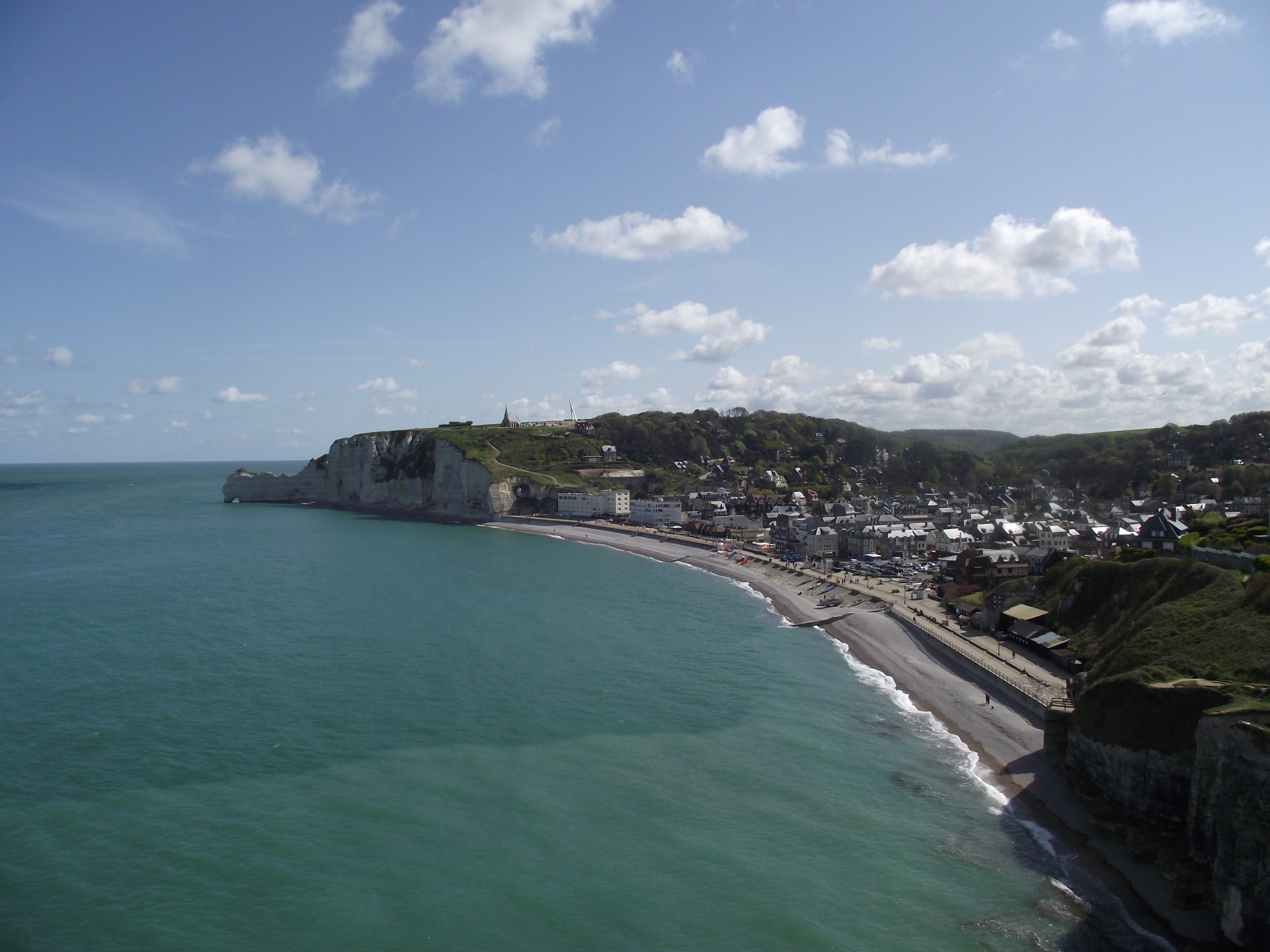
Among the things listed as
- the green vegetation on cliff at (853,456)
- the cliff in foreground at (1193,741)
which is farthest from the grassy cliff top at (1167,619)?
the green vegetation on cliff at (853,456)

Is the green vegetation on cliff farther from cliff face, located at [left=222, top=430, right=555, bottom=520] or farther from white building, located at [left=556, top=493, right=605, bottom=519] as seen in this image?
white building, located at [left=556, top=493, right=605, bottom=519]

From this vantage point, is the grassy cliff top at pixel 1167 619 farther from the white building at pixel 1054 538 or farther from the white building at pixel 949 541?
the white building at pixel 949 541

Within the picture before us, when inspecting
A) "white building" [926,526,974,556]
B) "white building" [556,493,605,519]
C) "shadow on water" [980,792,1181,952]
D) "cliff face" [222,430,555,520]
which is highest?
"cliff face" [222,430,555,520]

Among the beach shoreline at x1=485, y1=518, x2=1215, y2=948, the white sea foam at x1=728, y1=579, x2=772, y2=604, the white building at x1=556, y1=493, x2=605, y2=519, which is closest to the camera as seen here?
the beach shoreline at x1=485, y1=518, x2=1215, y2=948

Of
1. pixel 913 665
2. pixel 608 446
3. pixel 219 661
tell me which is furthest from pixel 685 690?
pixel 608 446

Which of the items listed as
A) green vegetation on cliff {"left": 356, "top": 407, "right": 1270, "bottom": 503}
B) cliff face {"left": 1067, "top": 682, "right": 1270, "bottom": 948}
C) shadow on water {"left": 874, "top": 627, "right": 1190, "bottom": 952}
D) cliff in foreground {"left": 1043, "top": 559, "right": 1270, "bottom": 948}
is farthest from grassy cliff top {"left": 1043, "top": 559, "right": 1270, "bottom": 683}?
green vegetation on cliff {"left": 356, "top": 407, "right": 1270, "bottom": 503}

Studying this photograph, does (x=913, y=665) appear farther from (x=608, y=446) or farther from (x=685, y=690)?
(x=608, y=446)
